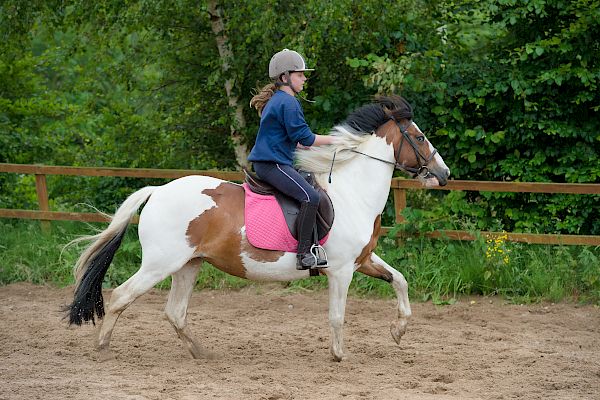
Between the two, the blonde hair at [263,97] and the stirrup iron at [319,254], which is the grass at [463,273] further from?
the blonde hair at [263,97]

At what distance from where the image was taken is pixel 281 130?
662 centimetres

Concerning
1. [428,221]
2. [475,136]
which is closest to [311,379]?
[428,221]

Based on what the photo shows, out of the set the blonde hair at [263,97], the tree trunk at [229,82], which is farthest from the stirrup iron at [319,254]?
the tree trunk at [229,82]

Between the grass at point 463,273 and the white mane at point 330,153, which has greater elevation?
the white mane at point 330,153

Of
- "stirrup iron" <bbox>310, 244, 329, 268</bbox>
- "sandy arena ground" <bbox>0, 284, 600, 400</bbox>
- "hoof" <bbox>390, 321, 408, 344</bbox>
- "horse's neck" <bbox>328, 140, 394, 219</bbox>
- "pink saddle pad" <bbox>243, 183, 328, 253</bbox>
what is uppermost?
"horse's neck" <bbox>328, 140, 394, 219</bbox>

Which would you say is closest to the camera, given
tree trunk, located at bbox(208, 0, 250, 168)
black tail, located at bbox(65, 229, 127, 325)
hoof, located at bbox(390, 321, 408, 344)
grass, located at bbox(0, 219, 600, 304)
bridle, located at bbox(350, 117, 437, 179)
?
black tail, located at bbox(65, 229, 127, 325)

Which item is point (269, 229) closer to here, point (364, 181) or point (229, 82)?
point (364, 181)

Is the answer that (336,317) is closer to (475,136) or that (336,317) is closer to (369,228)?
(369,228)

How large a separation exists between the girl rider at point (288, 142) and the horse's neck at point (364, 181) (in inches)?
15.5

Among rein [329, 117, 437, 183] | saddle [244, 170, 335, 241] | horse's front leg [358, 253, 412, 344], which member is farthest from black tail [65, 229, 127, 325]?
horse's front leg [358, 253, 412, 344]

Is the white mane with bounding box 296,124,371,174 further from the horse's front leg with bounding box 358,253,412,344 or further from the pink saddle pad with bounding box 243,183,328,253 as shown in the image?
the horse's front leg with bounding box 358,253,412,344

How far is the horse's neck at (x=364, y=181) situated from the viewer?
6898mm

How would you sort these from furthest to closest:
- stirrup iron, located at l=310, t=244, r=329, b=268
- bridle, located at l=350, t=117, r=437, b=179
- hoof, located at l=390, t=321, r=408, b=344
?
hoof, located at l=390, t=321, r=408, b=344 → bridle, located at l=350, t=117, r=437, b=179 → stirrup iron, located at l=310, t=244, r=329, b=268

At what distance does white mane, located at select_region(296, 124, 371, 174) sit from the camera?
689cm
